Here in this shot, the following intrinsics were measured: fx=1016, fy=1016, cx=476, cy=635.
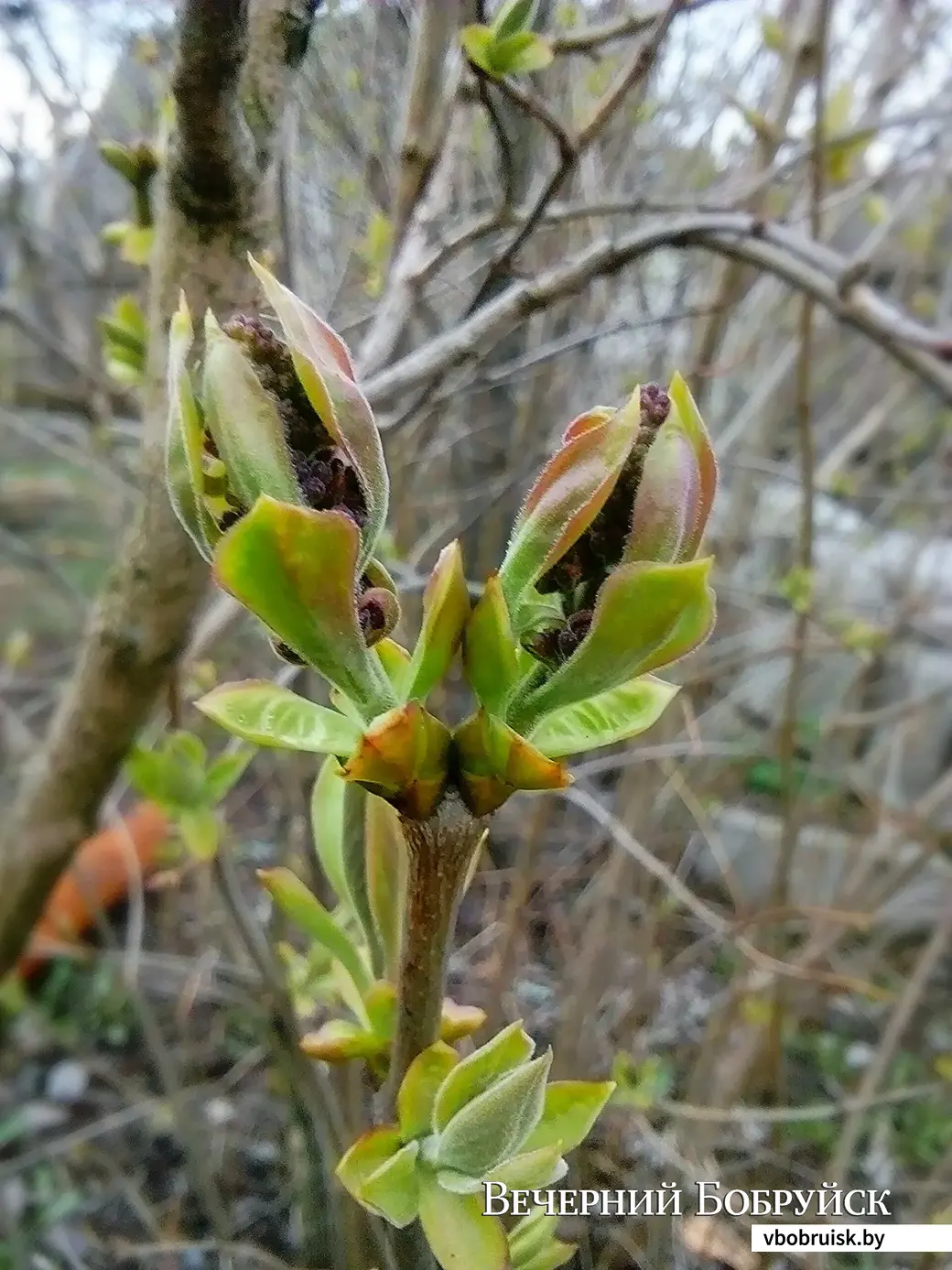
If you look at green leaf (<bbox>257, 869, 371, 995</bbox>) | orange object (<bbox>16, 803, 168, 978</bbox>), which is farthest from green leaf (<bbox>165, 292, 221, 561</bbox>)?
orange object (<bbox>16, 803, 168, 978</bbox>)

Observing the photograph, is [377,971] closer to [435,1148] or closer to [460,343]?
[435,1148]

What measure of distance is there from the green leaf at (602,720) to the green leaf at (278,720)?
0.04 meters

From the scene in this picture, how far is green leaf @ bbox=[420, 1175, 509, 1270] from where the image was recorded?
23 cm

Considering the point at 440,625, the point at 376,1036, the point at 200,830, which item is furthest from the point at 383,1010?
the point at 200,830

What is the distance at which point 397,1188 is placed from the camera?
0.76 feet

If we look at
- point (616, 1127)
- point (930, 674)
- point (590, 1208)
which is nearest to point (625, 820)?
point (616, 1127)

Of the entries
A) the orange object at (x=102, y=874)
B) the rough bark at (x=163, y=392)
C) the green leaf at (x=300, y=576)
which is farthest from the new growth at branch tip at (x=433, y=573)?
the orange object at (x=102, y=874)

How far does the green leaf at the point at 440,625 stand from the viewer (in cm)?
20

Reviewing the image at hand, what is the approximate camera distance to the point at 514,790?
0.20 meters

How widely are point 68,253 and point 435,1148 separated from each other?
1096 millimetres

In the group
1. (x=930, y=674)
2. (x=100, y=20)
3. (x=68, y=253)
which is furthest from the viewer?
(x=930, y=674)

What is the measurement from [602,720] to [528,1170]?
0.36ft

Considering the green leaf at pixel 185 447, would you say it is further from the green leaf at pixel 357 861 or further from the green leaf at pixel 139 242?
the green leaf at pixel 139 242

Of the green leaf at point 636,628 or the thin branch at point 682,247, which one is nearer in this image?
the green leaf at point 636,628
